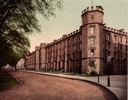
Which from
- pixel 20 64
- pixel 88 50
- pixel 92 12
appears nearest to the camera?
pixel 20 64

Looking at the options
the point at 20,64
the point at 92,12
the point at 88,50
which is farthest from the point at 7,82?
the point at 88,50

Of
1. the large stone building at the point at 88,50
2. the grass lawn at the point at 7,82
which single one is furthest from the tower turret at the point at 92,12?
the grass lawn at the point at 7,82

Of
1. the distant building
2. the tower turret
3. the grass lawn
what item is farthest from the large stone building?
the grass lawn

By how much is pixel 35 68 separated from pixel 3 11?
189 cm

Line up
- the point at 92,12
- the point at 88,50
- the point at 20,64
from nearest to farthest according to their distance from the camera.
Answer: the point at 20,64
the point at 92,12
the point at 88,50

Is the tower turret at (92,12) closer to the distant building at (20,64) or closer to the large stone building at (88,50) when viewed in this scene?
the large stone building at (88,50)

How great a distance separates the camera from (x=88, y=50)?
21.1 meters

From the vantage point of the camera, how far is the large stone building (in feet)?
19.4

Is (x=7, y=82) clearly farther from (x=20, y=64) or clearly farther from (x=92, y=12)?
(x=92, y=12)

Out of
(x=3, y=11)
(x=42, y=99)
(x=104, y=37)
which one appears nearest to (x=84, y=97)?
(x=42, y=99)

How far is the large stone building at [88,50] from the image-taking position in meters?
5.92

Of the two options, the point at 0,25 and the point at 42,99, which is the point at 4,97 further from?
the point at 0,25

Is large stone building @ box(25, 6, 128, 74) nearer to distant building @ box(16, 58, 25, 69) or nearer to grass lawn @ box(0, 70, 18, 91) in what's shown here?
distant building @ box(16, 58, 25, 69)

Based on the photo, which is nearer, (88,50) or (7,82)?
(7,82)
